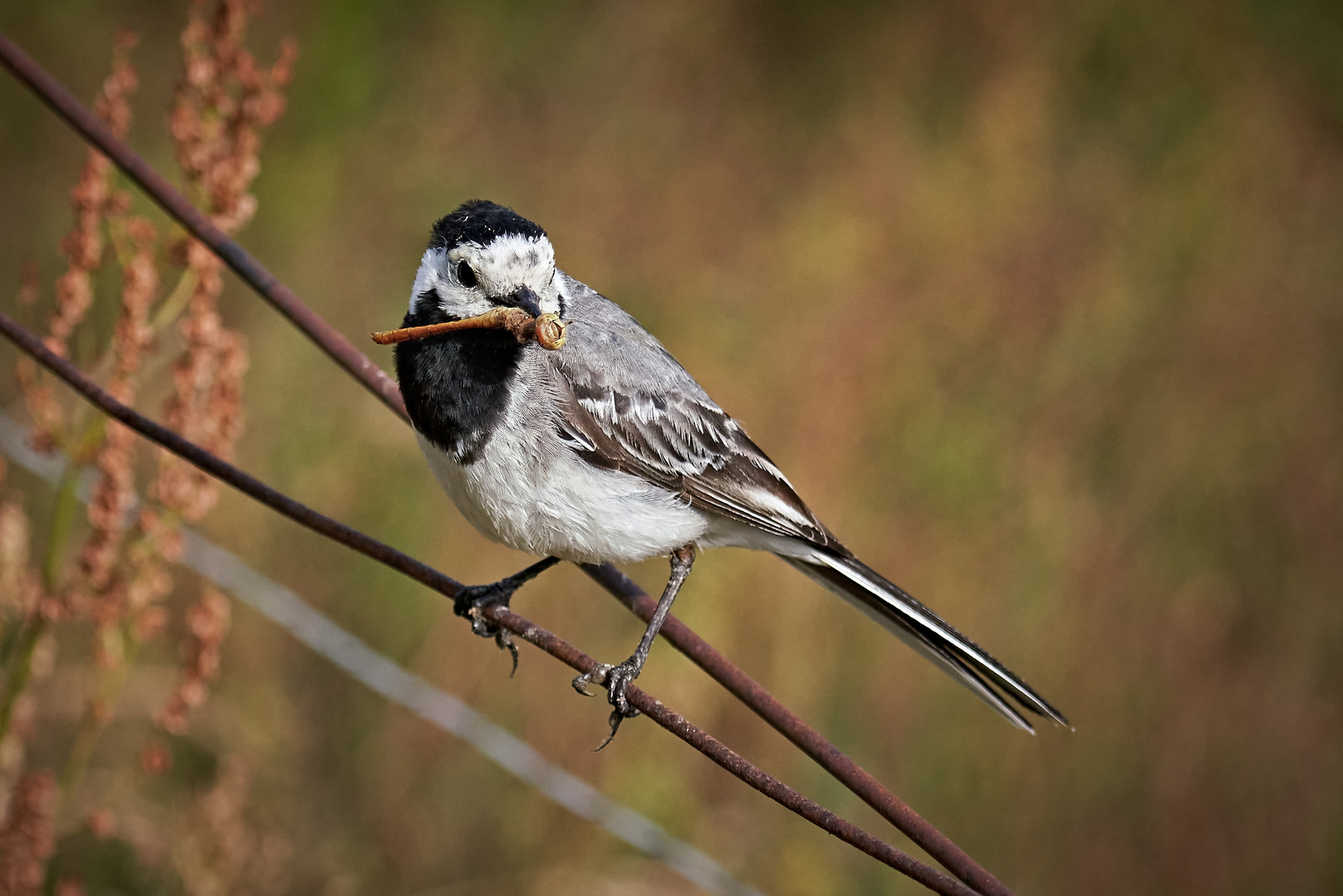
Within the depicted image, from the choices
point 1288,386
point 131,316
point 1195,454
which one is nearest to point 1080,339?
point 1195,454

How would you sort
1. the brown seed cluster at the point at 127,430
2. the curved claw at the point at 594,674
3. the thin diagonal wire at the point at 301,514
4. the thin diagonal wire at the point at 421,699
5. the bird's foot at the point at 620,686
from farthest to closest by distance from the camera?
the thin diagonal wire at the point at 421,699 < the bird's foot at the point at 620,686 < the brown seed cluster at the point at 127,430 < the curved claw at the point at 594,674 < the thin diagonal wire at the point at 301,514

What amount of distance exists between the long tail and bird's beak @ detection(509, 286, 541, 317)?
3.56 feet

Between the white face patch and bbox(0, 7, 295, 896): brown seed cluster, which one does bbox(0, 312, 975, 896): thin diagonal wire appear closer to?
bbox(0, 7, 295, 896): brown seed cluster

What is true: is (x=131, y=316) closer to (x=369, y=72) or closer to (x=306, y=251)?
(x=306, y=251)

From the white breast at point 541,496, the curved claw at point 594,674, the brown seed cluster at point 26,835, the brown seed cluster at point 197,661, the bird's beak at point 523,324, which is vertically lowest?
the brown seed cluster at point 26,835

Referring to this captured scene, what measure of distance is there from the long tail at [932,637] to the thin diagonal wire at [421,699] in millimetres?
991

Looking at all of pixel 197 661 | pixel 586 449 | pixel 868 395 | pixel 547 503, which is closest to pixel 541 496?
pixel 547 503

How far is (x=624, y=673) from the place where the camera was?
3039mm

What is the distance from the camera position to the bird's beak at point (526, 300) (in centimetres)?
282

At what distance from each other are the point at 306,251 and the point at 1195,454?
15.8 ft

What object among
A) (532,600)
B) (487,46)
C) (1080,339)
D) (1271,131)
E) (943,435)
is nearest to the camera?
(532,600)

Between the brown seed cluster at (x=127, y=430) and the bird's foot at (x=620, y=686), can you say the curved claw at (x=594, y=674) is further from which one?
the brown seed cluster at (x=127, y=430)

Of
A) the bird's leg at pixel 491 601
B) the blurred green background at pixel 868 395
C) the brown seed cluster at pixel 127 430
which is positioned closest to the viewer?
the brown seed cluster at pixel 127 430

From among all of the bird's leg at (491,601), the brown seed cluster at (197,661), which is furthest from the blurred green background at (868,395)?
the brown seed cluster at (197,661)
